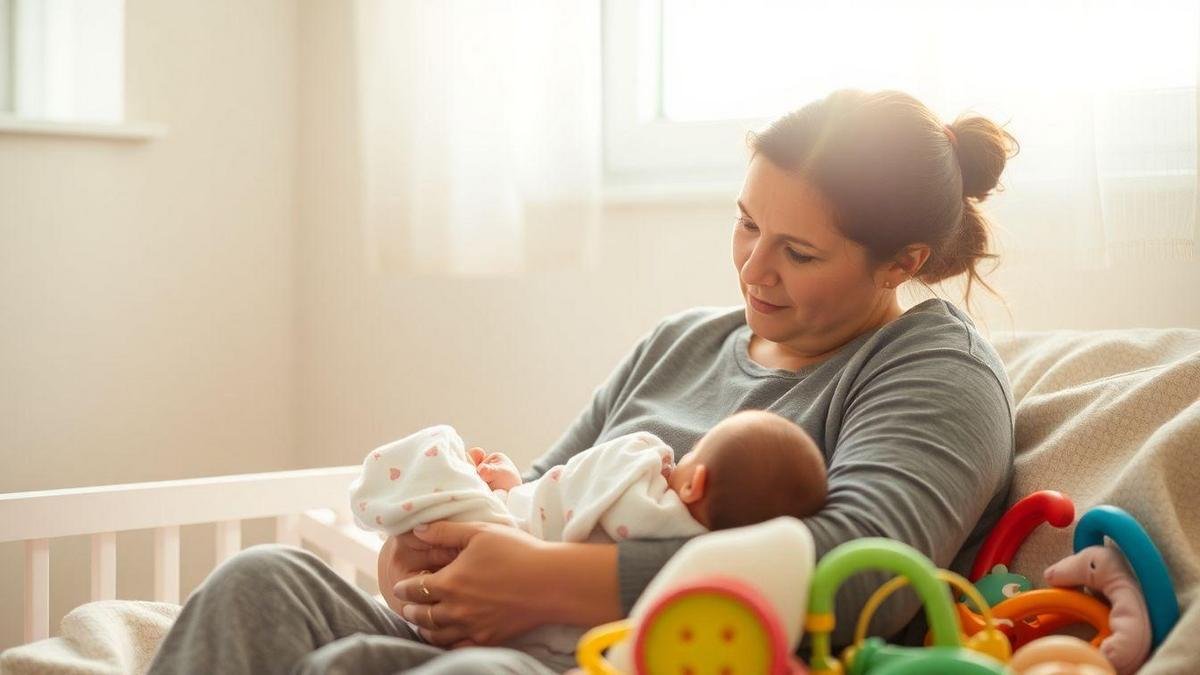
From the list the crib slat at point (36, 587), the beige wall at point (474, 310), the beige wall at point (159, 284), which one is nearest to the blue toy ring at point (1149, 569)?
the beige wall at point (474, 310)

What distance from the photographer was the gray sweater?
1.05 metres

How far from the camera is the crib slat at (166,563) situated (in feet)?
5.16

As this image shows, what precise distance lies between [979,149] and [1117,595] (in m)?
0.48

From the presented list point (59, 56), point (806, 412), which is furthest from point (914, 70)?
point (59, 56)

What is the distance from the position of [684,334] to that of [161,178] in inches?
49.3

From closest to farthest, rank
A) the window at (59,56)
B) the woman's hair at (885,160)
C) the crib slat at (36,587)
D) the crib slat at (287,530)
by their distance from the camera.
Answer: the woman's hair at (885,160), the crib slat at (36,587), the crib slat at (287,530), the window at (59,56)

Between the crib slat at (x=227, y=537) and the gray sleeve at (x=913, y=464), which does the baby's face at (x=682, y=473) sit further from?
the crib slat at (x=227, y=537)

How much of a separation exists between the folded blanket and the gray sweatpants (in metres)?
0.20

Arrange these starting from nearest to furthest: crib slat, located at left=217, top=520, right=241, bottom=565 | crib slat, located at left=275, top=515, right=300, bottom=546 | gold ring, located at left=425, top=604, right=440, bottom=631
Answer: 1. gold ring, located at left=425, top=604, right=440, bottom=631
2. crib slat, located at left=217, top=520, right=241, bottom=565
3. crib slat, located at left=275, top=515, right=300, bottom=546

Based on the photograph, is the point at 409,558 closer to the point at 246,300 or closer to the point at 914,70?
the point at 914,70

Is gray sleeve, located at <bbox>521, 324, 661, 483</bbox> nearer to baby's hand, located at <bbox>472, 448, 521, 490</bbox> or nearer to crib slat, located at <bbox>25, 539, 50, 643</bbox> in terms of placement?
baby's hand, located at <bbox>472, 448, 521, 490</bbox>

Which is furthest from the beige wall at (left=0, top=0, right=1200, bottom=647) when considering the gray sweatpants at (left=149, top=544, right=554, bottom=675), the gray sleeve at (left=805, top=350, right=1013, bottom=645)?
the gray sweatpants at (left=149, top=544, right=554, bottom=675)

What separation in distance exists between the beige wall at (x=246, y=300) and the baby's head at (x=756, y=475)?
2.94 feet

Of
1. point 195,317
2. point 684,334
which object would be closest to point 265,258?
point 195,317
